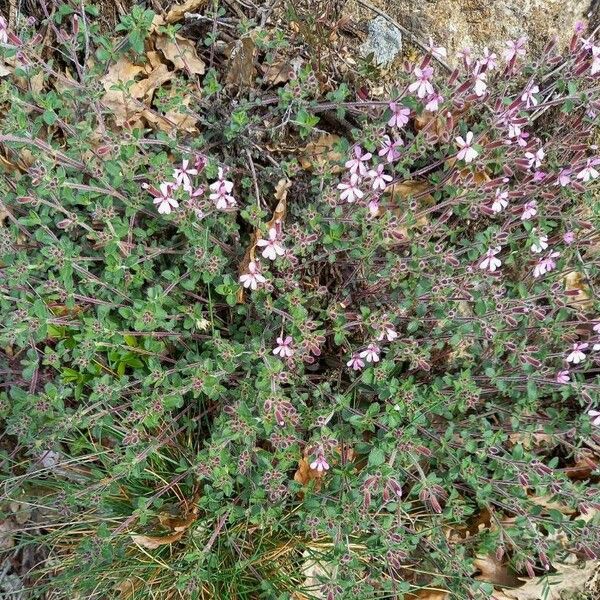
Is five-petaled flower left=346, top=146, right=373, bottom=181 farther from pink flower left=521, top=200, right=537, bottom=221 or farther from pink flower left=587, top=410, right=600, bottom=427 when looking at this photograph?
pink flower left=587, top=410, right=600, bottom=427

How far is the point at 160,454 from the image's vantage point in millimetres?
3289

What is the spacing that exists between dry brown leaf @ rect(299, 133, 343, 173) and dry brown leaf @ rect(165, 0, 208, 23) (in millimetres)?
1003

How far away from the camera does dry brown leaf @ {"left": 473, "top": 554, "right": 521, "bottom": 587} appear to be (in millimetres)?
3512

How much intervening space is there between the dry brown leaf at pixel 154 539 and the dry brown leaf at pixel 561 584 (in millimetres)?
1807

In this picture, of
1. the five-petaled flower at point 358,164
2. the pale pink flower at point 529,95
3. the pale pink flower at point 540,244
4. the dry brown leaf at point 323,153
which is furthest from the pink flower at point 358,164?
the pale pink flower at point 540,244

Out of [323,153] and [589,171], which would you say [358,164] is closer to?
[323,153]

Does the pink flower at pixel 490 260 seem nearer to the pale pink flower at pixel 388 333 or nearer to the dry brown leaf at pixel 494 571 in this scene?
the pale pink flower at pixel 388 333

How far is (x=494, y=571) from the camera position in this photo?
11.6ft

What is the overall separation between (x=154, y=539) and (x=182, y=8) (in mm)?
2848

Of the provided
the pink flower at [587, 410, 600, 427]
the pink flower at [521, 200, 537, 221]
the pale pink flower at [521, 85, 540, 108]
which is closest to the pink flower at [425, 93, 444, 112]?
the pale pink flower at [521, 85, 540, 108]

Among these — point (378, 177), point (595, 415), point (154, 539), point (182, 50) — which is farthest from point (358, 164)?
point (154, 539)

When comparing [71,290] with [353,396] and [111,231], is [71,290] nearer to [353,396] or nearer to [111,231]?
[111,231]

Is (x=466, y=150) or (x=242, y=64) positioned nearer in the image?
(x=466, y=150)

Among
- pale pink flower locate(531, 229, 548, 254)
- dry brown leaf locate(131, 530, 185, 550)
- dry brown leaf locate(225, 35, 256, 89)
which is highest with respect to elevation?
pale pink flower locate(531, 229, 548, 254)
